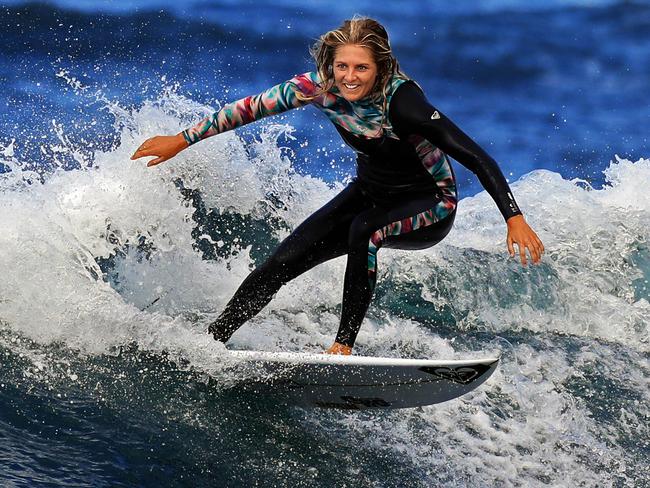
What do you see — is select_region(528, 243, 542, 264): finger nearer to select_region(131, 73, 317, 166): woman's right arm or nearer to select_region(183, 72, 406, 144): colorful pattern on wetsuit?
select_region(183, 72, 406, 144): colorful pattern on wetsuit

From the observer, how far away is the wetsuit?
4.14 meters

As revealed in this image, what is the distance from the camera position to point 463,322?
707cm

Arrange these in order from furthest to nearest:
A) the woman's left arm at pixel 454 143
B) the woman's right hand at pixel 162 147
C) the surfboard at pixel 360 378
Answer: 1. the woman's right hand at pixel 162 147
2. the surfboard at pixel 360 378
3. the woman's left arm at pixel 454 143

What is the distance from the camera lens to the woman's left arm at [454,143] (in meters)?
3.93

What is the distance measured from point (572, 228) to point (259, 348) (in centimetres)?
425

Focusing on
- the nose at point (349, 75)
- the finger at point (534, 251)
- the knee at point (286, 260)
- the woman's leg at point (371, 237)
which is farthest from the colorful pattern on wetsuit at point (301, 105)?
the finger at point (534, 251)

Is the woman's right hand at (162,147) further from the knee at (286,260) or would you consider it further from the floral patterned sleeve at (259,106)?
the knee at (286,260)

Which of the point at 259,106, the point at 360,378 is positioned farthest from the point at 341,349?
the point at 259,106

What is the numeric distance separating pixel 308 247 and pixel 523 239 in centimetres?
117

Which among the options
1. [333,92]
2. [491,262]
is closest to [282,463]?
[333,92]

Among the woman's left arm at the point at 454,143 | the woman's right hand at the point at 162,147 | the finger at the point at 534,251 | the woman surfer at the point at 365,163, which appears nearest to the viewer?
the finger at the point at 534,251

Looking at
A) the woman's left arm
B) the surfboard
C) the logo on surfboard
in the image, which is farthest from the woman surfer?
the logo on surfboard

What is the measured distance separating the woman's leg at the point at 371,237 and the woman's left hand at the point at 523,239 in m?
0.61

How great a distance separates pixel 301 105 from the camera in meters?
4.41
